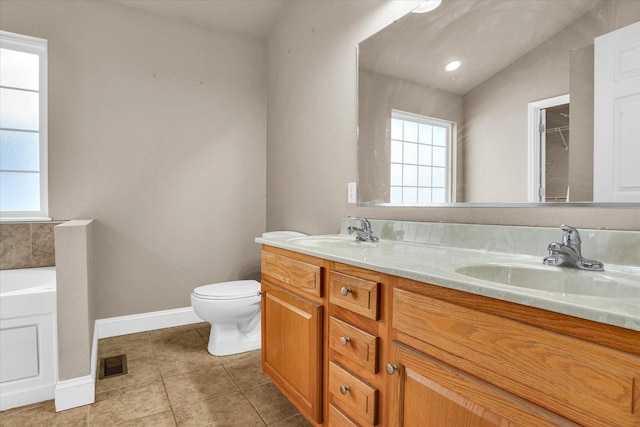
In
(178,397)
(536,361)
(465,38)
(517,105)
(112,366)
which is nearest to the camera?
(536,361)

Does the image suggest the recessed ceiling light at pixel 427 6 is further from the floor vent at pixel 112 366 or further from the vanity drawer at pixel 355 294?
the floor vent at pixel 112 366

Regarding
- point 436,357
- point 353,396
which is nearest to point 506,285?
point 436,357

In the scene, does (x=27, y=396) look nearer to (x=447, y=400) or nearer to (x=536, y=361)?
(x=447, y=400)

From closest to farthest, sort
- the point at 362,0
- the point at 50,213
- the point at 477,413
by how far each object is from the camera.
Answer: the point at 477,413, the point at 362,0, the point at 50,213

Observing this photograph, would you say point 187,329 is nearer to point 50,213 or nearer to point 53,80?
point 50,213

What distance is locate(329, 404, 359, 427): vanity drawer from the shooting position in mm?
1183

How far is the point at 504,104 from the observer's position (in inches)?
52.6

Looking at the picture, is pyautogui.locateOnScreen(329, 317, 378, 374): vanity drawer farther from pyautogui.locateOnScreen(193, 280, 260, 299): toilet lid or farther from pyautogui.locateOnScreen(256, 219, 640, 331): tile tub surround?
pyautogui.locateOnScreen(193, 280, 260, 299): toilet lid

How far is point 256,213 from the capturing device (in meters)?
3.25

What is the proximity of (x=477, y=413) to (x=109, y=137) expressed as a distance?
289cm

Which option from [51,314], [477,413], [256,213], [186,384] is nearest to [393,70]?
[477,413]

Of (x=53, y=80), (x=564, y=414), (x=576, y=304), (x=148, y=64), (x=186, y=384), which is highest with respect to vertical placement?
(x=148, y=64)

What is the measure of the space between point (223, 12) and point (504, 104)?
7.98ft

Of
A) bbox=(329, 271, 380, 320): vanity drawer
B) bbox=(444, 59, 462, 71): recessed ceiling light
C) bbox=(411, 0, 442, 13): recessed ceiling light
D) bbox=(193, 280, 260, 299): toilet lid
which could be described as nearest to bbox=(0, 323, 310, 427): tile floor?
bbox=(193, 280, 260, 299): toilet lid
